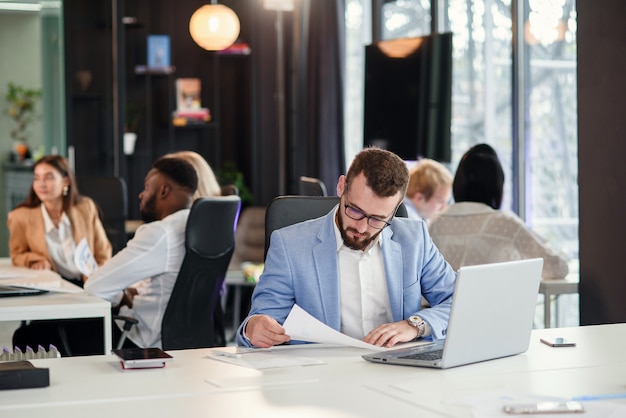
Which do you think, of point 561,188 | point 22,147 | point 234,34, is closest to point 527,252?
point 561,188

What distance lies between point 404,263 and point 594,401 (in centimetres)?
100

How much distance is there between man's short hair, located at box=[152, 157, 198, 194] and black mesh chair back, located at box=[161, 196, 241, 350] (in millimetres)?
197

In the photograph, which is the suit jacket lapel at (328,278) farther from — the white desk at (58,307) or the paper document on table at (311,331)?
the white desk at (58,307)

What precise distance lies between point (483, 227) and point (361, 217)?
5.87 ft

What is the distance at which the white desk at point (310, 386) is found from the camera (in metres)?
1.96

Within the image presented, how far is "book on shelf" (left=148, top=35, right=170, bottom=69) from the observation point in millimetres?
8664

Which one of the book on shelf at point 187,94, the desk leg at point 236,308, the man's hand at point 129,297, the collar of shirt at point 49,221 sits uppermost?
the book on shelf at point 187,94

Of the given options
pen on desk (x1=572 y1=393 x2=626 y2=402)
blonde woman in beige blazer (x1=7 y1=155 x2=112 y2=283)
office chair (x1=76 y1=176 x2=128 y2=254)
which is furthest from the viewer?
office chair (x1=76 y1=176 x2=128 y2=254)

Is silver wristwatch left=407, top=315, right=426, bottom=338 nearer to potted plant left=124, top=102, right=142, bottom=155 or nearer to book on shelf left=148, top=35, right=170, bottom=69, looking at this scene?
potted plant left=124, top=102, right=142, bottom=155

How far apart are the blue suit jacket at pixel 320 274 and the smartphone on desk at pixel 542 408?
873 millimetres

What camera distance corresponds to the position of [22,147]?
8.20 metres

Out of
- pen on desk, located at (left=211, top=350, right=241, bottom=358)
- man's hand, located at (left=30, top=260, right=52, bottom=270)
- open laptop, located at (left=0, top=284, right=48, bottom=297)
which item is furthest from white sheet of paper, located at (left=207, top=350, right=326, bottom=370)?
man's hand, located at (left=30, top=260, right=52, bottom=270)

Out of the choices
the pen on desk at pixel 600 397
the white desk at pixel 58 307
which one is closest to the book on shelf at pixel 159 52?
the white desk at pixel 58 307

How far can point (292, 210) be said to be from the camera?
3156mm
